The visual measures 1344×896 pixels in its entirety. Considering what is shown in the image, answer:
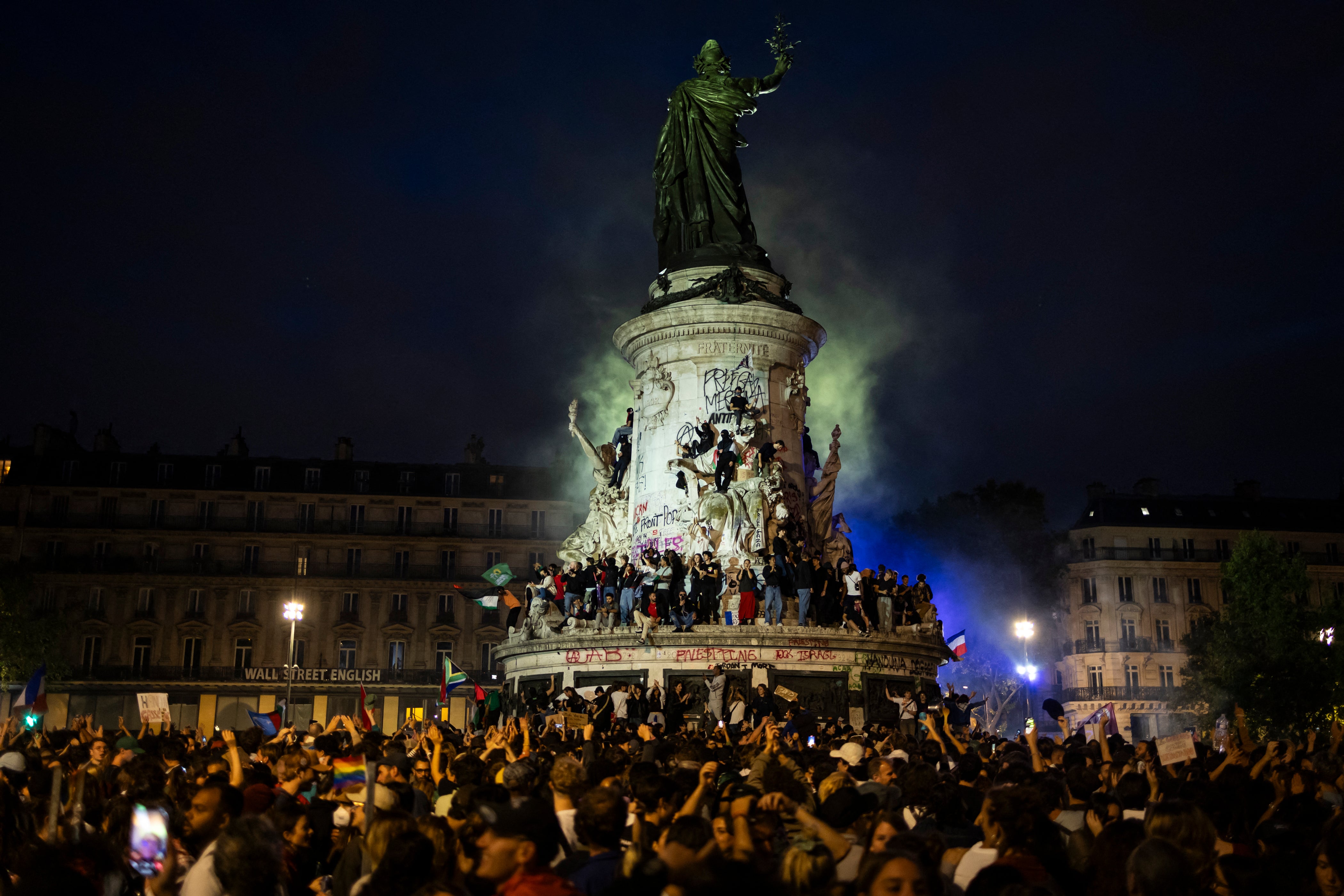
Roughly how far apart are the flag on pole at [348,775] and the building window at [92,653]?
6107 cm

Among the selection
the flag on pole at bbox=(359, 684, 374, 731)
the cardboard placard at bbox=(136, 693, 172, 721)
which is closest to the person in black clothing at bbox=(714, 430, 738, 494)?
the flag on pole at bbox=(359, 684, 374, 731)

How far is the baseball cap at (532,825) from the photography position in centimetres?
611

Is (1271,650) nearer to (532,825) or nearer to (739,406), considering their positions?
(739,406)

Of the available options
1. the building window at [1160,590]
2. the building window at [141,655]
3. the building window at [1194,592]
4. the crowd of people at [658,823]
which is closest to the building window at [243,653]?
the building window at [141,655]

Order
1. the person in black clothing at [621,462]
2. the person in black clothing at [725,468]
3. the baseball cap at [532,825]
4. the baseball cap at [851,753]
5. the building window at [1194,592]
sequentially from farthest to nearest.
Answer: the building window at [1194,592] → the person in black clothing at [621,462] → the person in black clothing at [725,468] → the baseball cap at [851,753] → the baseball cap at [532,825]

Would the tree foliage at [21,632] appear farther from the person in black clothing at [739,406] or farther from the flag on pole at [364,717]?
the flag on pole at [364,717]

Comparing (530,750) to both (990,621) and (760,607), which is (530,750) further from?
(990,621)

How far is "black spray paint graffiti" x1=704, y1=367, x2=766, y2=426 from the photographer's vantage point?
34656 millimetres

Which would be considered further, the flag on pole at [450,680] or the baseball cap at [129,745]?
the flag on pole at [450,680]

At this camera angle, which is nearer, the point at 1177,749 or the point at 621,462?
the point at 1177,749

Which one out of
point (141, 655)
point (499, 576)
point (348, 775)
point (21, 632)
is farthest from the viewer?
point (141, 655)

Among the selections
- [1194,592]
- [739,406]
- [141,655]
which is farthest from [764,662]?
[1194,592]

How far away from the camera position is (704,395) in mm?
34875

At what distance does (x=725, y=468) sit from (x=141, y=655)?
4378cm
